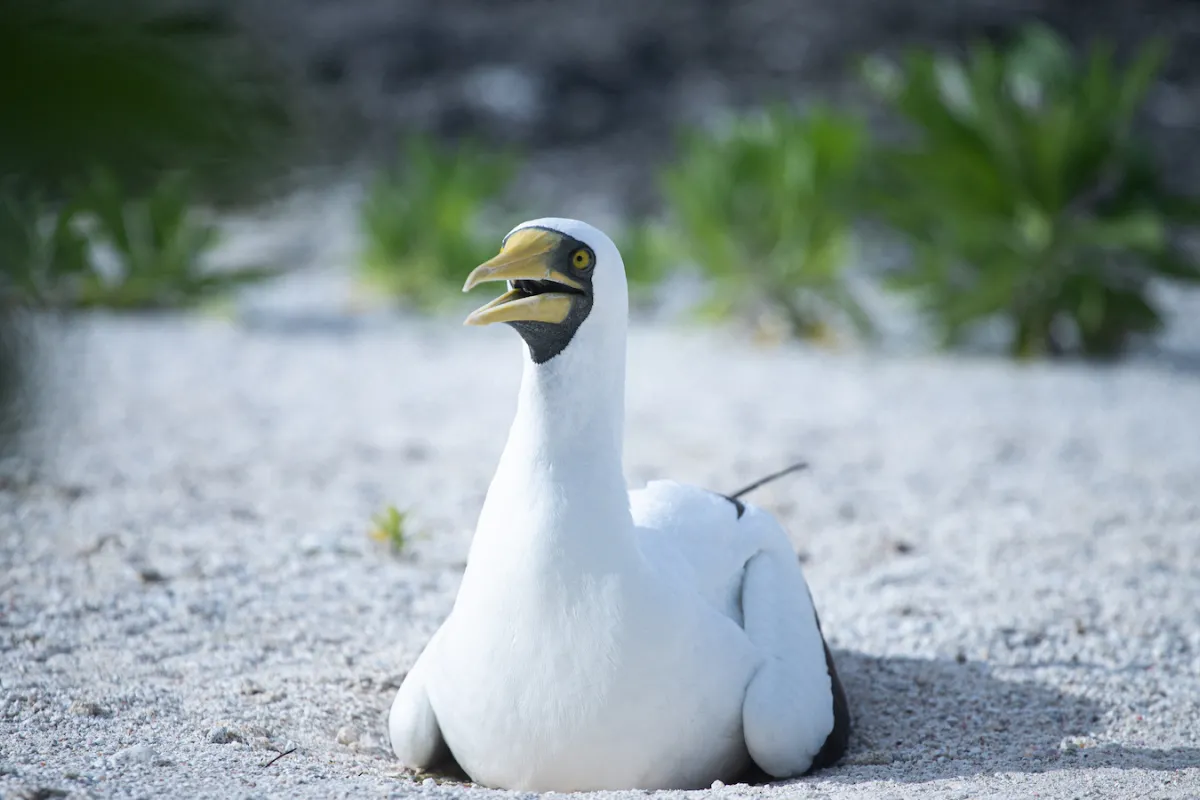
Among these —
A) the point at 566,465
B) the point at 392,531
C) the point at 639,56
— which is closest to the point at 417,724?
the point at 566,465

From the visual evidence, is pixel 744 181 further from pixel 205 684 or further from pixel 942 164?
pixel 205 684

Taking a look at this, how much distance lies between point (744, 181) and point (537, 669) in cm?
687

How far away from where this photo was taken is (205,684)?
3588 millimetres

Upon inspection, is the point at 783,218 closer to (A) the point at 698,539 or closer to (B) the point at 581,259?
(A) the point at 698,539

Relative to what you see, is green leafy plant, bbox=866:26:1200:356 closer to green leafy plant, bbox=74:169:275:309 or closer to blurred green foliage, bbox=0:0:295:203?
green leafy plant, bbox=74:169:275:309

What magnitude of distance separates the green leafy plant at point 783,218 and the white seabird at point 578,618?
5998mm

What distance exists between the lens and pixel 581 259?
Answer: 283 cm

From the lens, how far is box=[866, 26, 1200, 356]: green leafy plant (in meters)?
8.15

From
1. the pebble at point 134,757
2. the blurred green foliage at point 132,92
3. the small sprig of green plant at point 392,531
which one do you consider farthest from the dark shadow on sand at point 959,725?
the blurred green foliage at point 132,92

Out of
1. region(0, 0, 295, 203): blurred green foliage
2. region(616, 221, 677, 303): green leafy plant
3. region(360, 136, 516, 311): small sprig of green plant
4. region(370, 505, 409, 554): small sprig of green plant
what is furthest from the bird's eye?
region(360, 136, 516, 311): small sprig of green plant

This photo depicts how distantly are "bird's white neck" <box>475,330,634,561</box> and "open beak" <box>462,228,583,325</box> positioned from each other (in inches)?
3.6

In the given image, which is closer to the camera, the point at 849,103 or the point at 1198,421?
the point at 1198,421

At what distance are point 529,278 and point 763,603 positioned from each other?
1.03 metres

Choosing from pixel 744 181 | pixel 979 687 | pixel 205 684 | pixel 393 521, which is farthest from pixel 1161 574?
pixel 744 181
